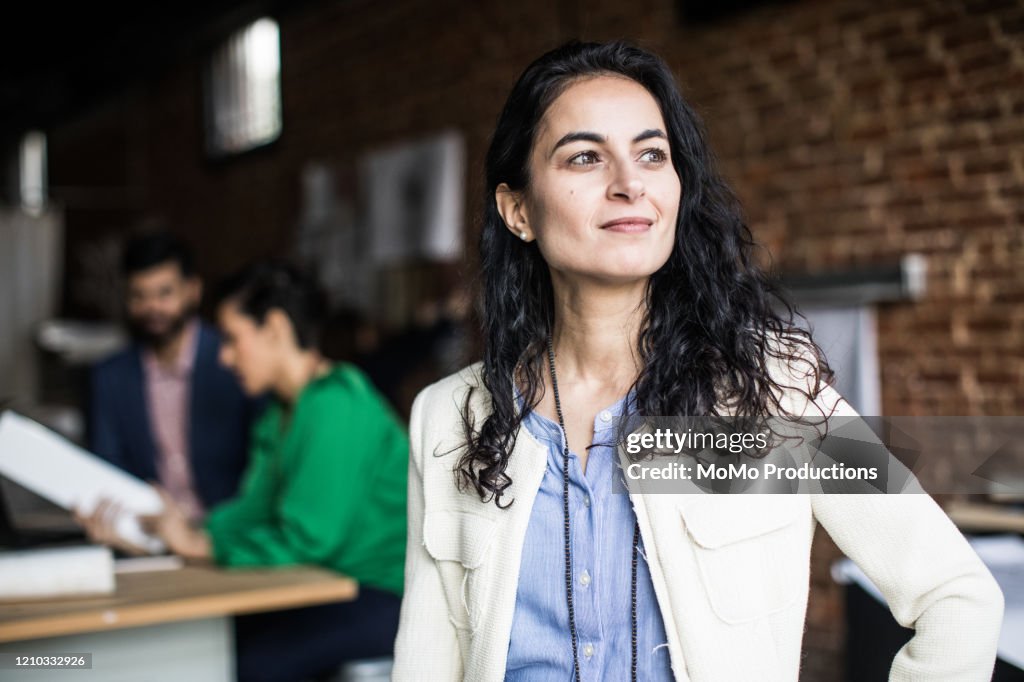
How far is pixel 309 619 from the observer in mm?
2844

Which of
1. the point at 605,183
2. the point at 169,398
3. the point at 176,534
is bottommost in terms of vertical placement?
the point at 176,534

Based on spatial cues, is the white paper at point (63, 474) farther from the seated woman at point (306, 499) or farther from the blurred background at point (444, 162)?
the blurred background at point (444, 162)

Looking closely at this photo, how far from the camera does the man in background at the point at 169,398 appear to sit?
3984mm

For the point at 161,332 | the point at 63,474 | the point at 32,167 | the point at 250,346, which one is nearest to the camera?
the point at 63,474

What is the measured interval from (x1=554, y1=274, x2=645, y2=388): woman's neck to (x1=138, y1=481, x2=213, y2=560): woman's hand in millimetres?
1639

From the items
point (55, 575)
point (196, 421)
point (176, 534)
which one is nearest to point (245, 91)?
point (196, 421)

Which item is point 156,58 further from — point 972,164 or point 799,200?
point 972,164

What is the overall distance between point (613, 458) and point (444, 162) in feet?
13.3

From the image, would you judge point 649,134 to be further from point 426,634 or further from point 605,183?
point 426,634

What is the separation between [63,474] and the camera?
2623mm

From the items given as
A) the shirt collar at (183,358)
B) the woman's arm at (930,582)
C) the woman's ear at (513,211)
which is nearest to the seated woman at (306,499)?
the shirt collar at (183,358)

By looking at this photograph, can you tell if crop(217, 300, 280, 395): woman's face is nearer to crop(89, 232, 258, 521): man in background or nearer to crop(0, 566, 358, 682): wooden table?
crop(0, 566, 358, 682): wooden table

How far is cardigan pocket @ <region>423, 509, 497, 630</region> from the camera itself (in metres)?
1.46

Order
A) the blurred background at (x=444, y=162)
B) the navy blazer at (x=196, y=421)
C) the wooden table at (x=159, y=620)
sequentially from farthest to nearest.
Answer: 1. the navy blazer at (x=196, y=421)
2. the blurred background at (x=444, y=162)
3. the wooden table at (x=159, y=620)
